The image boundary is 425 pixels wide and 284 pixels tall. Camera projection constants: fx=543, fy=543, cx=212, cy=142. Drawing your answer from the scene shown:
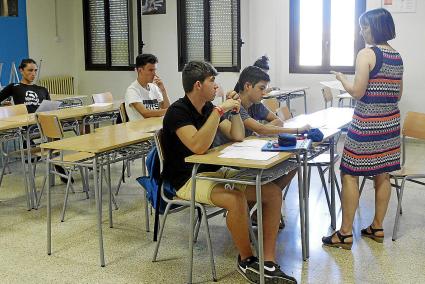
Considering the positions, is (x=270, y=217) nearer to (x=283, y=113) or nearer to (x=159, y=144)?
(x=159, y=144)

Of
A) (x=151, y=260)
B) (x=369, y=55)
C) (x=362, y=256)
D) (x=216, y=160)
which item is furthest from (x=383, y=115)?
(x=151, y=260)

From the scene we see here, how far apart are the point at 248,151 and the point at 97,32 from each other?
7712 mm

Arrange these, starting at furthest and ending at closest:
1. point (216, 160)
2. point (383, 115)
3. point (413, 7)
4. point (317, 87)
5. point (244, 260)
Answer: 1. point (317, 87)
2. point (413, 7)
3. point (383, 115)
4. point (244, 260)
5. point (216, 160)

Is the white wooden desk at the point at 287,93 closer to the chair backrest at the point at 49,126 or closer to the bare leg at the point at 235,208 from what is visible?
the chair backrest at the point at 49,126

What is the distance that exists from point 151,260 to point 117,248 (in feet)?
1.05

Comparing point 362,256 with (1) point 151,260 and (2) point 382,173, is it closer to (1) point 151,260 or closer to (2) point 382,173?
(2) point 382,173

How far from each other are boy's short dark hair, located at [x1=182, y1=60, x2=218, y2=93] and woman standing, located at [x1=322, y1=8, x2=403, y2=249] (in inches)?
33.1

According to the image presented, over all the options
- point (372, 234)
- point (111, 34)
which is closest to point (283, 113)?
point (372, 234)

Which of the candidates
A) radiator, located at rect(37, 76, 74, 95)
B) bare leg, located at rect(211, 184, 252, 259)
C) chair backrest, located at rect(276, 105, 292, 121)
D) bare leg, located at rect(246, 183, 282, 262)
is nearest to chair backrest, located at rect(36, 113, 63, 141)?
chair backrest, located at rect(276, 105, 292, 121)

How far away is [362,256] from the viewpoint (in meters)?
3.15

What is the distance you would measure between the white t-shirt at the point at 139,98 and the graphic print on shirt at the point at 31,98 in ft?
5.05

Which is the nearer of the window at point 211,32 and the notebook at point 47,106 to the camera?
the notebook at point 47,106

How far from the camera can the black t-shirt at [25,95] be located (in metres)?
5.53

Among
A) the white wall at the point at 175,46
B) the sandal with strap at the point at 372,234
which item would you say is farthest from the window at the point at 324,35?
the sandal with strap at the point at 372,234
